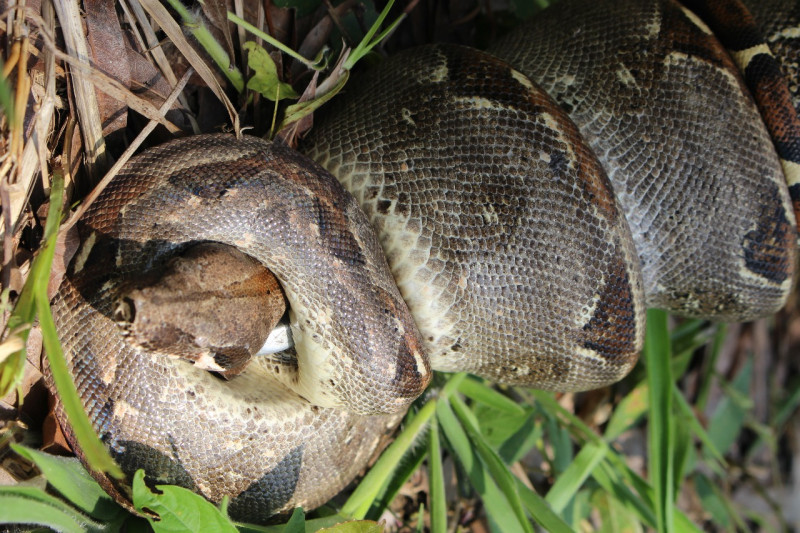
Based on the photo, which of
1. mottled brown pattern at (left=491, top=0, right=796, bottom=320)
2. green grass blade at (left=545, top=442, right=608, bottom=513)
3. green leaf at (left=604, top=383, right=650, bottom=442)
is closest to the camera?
mottled brown pattern at (left=491, top=0, right=796, bottom=320)

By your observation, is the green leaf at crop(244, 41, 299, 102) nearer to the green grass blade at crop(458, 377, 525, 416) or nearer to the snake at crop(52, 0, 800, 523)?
the snake at crop(52, 0, 800, 523)

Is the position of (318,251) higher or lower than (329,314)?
higher

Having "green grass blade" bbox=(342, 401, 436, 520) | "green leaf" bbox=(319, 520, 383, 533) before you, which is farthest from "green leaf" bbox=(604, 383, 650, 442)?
"green leaf" bbox=(319, 520, 383, 533)

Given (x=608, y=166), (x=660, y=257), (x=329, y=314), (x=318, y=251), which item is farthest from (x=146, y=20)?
(x=660, y=257)

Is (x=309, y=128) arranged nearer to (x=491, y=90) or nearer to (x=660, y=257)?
(x=491, y=90)

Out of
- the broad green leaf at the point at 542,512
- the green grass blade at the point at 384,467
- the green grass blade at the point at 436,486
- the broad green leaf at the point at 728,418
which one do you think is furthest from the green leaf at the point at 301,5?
the broad green leaf at the point at 728,418

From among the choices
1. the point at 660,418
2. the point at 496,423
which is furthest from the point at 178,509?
the point at 660,418
